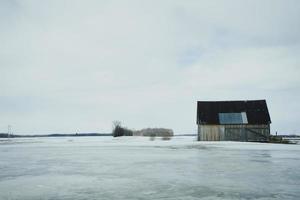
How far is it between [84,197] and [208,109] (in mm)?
34507

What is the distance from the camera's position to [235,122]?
124ft

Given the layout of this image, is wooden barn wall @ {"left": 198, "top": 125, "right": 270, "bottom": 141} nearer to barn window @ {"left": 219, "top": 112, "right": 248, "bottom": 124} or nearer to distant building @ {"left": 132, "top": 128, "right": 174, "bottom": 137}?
barn window @ {"left": 219, "top": 112, "right": 248, "bottom": 124}

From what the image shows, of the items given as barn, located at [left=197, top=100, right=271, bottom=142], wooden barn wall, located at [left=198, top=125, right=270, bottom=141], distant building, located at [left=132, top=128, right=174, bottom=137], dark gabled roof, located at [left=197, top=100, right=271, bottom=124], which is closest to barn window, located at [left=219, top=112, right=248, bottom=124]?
barn, located at [left=197, top=100, right=271, bottom=142]

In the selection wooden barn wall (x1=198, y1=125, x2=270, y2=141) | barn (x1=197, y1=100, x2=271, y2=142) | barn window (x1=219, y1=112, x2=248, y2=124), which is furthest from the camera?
barn window (x1=219, y1=112, x2=248, y2=124)

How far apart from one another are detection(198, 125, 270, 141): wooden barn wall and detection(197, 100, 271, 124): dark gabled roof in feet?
2.33

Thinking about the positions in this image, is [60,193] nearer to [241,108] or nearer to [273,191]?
[273,191]

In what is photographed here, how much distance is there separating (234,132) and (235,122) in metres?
1.21

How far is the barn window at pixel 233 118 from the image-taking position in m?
37.9

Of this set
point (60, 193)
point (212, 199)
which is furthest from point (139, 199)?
point (60, 193)

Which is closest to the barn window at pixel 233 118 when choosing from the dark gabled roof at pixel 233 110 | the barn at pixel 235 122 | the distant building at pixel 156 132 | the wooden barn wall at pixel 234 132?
the barn at pixel 235 122

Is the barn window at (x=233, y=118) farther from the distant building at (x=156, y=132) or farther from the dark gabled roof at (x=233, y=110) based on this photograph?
the distant building at (x=156, y=132)

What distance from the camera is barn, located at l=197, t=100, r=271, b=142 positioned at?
3725cm

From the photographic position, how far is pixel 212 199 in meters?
6.74

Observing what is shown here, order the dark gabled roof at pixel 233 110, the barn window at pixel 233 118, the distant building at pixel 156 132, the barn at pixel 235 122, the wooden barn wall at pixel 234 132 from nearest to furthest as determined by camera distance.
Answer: the wooden barn wall at pixel 234 132
the barn at pixel 235 122
the barn window at pixel 233 118
the dark gabled roof at pixel 233 110
the distant building at pixel 156 132
